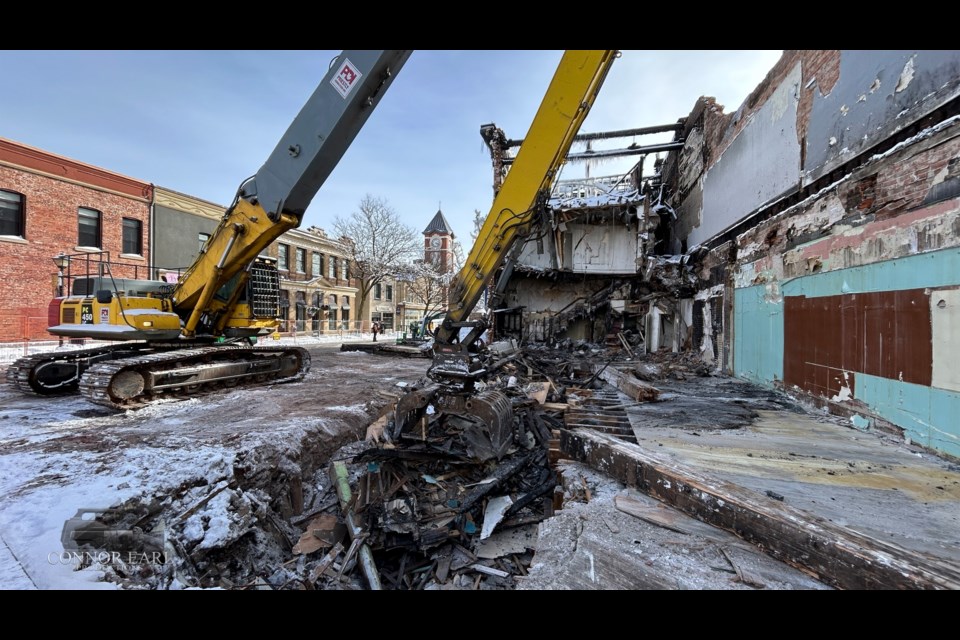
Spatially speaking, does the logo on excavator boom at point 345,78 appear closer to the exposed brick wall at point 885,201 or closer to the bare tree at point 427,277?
the exposed brick wall at point 885,201

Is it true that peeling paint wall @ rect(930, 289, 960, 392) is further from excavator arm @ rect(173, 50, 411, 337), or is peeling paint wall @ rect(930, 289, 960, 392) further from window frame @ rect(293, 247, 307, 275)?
window frame @ rect(293, 247, 307, 275)

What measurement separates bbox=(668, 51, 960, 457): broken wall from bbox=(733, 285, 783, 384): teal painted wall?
0.04 m

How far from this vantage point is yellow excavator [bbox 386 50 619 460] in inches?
Answer: 202

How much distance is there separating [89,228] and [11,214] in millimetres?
2339

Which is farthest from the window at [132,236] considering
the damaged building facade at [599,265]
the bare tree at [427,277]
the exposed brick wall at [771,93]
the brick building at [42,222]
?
the exposed brick wall at [771,93]

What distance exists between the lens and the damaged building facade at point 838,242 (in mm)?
4133

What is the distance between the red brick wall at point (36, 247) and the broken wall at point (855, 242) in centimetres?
2300

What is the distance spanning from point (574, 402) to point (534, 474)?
1.77 metres

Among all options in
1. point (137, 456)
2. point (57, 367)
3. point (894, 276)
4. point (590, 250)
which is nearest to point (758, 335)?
point (894, 276)

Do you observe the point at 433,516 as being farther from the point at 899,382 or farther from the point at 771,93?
the point at 771,93

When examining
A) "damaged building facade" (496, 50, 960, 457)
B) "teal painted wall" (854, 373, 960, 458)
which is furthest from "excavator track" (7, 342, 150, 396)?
"teal painted wall" (854, 373, 960, 458)

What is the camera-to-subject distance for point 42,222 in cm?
1577
